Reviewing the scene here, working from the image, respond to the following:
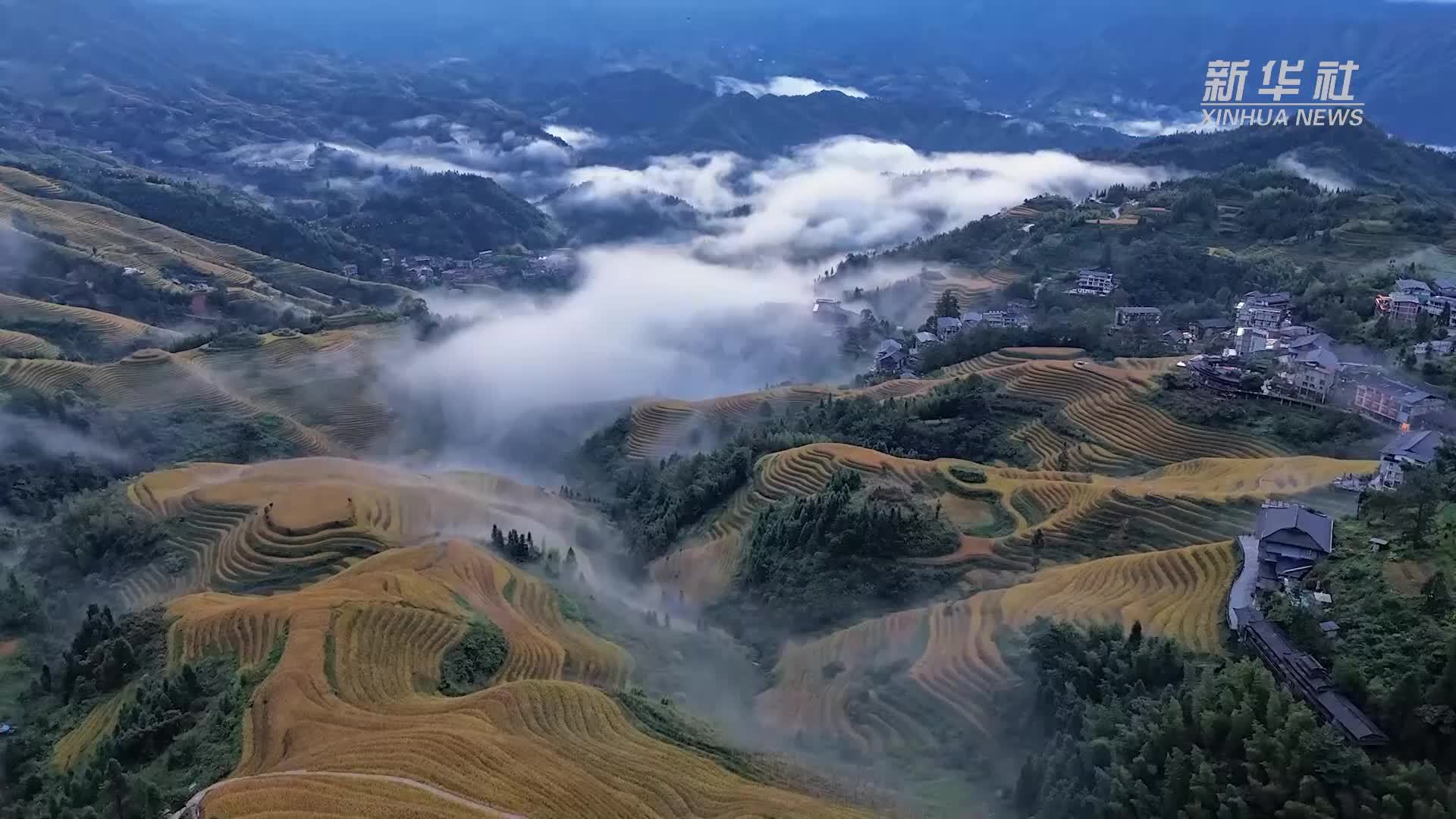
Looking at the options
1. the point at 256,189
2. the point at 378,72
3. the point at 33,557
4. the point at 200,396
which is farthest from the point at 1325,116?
the point at 378,72

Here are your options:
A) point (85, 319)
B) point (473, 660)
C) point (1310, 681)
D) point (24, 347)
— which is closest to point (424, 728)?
point (473, 660)

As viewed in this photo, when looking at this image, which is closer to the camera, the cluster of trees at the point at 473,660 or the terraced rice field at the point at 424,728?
the terraced rice field at the point at 424,728

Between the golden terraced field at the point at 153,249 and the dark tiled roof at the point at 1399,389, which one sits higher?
the dark tiled roof at the point at 1399,389

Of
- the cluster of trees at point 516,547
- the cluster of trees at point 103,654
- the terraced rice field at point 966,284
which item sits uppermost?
the terraced rice field at point 966,284

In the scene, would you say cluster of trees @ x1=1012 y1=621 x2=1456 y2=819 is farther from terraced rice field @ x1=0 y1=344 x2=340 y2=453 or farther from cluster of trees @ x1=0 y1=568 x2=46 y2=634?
terraced rice field @ x1=0 y1=344 x2=340 y2=453

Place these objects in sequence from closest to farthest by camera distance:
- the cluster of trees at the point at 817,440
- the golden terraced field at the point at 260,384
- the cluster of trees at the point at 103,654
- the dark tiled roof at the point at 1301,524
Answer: the dark tiled roof at the point at 1301,524, the cluster of trees at the point at 103,654, the cluster of trees at the point at 817,440, the golden terraced field at the point at 260,384

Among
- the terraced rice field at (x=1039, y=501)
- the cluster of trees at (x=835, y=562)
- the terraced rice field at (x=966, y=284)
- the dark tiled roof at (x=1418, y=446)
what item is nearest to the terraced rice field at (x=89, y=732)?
the cluster of trees at (x=835, y=562)

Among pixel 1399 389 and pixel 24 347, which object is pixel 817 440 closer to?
pixel 1399 389

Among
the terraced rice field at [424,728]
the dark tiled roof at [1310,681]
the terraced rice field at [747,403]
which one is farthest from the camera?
the terraced rice field at [747,403]

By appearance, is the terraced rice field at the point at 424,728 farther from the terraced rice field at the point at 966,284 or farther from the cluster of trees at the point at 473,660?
the terraced rice field at the point at 966,284
